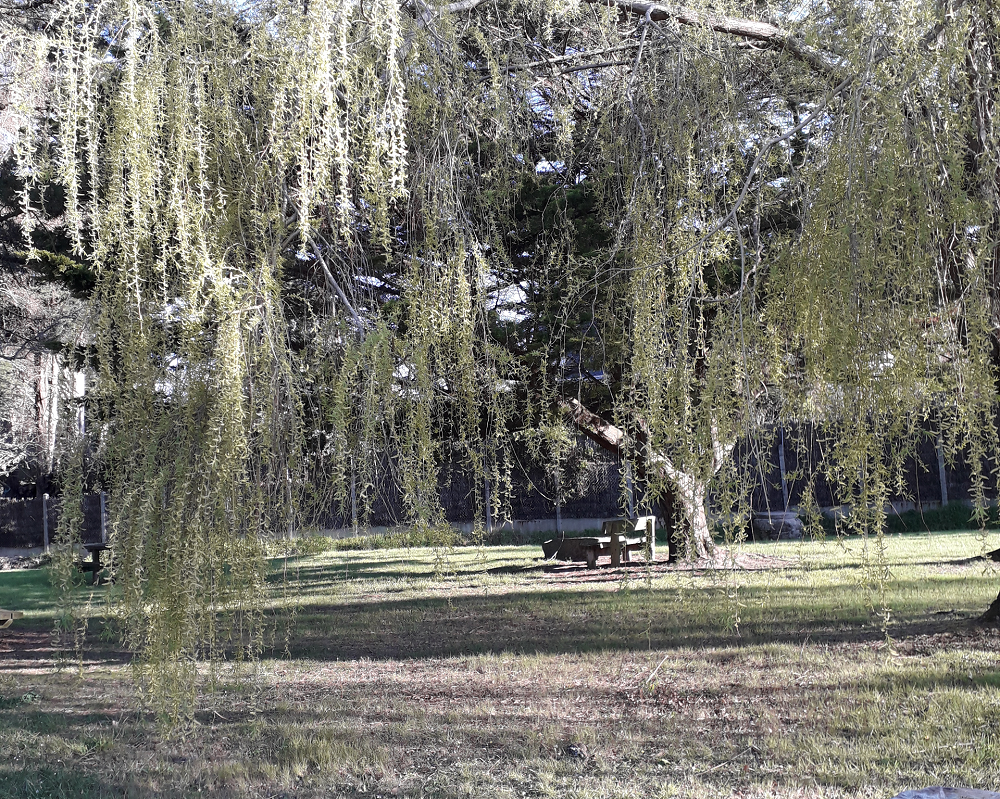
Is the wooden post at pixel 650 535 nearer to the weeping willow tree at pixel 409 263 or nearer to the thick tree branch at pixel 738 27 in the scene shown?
the weeping willow tree at pixel 409 263

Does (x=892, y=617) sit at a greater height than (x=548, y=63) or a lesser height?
lesser

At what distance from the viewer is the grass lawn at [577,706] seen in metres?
3.27

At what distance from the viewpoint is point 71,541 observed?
9.14 ft

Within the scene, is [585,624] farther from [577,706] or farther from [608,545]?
[608,545]

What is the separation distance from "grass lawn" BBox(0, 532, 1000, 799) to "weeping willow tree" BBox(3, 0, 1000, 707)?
532 millimetres

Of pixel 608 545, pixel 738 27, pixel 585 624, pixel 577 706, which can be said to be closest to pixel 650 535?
pixel 577 706

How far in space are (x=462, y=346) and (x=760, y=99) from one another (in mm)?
2168

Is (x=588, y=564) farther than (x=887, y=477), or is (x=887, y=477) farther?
(x=588, y=564)

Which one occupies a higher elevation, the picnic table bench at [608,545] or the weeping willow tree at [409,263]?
the weeping willow tree at [409,263]

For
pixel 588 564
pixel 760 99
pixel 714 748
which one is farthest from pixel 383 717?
pixel 588 564

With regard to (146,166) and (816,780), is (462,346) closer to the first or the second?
(146,166)

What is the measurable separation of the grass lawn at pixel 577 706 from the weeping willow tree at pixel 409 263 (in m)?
0.53

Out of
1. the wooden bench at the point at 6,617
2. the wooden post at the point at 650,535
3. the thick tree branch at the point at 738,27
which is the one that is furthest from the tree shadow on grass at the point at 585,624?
the thick tree branch at the point at 738,27

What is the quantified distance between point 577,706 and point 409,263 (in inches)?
99.3
